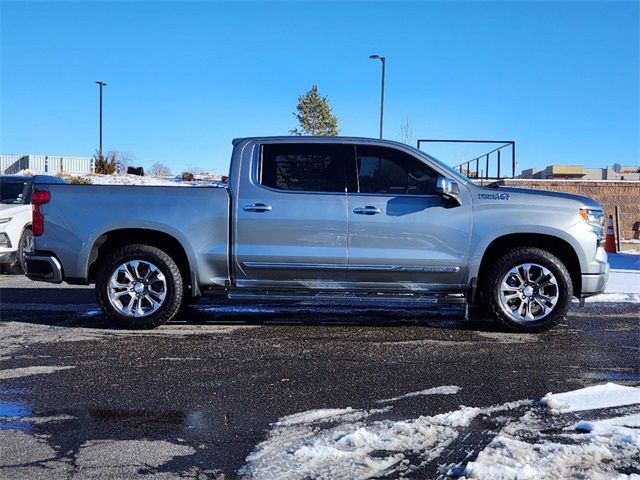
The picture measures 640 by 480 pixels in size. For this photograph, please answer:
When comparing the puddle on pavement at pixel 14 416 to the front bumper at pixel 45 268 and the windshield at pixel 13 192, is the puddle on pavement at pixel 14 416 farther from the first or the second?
the windshield at pixel 13 192

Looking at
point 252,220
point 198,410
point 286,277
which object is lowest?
point 198,410

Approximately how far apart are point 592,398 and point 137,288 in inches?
168

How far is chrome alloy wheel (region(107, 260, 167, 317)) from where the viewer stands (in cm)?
617

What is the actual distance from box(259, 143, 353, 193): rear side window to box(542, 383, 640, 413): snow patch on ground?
2952mm

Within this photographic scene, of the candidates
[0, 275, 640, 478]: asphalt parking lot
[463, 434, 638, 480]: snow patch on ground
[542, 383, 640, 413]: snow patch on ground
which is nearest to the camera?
[463, 434, 638, 480]: snow patch on ground

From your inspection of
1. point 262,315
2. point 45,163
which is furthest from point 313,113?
point 262,315

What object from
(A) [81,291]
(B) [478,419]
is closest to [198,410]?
(B) [478,419]

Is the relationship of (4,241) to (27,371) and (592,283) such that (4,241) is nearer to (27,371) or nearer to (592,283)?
(27,371)

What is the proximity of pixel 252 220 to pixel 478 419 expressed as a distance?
316 cm

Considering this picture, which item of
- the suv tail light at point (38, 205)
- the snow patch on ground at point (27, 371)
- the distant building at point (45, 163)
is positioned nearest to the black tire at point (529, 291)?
the snow patch on ground at point (27, 371)

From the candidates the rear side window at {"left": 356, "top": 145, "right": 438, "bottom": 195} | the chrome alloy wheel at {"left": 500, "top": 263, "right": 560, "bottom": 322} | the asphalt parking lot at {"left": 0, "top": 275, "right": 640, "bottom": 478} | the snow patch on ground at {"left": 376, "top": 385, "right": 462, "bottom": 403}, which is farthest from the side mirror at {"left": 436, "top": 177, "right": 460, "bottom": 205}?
the snow patch on ground at {"left": 376, "top": 385, "right": 462, "bottom": 403}

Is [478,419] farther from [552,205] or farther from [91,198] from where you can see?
[91,198]

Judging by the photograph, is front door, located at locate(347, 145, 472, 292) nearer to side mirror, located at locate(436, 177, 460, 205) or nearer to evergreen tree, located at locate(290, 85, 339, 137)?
side mirror, located at locate(436, 177, 460, 205)

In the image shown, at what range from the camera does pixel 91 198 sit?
→ 6168mm
